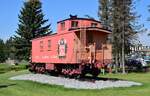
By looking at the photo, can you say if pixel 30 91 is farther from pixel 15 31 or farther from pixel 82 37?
pixel 15 31

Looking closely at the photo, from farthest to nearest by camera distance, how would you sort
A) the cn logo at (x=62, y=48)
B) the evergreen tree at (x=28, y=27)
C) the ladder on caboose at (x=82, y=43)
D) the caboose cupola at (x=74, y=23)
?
1. the evergreen tree at (x=28, y=27)
2. the caboose cupola at (x=74, y=23)
3. the cn logo at (x=62, y=48)
4. the ladder on caboose at (x=82, y=43)

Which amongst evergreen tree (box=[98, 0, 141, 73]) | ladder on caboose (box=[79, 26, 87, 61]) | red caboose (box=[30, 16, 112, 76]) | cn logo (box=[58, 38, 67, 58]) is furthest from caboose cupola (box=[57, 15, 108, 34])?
evergreen tree (box=[98, 0, 141, 73])

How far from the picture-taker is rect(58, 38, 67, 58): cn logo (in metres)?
29.2

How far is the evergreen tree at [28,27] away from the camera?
226ft

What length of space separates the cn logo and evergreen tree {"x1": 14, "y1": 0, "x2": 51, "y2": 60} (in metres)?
38.1

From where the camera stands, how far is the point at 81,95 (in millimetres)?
20359

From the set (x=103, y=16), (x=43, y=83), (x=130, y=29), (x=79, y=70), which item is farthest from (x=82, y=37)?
(x=103, y=16)

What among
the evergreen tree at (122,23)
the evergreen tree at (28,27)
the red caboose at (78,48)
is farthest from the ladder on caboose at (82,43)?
the evergreen tree at (28,27)

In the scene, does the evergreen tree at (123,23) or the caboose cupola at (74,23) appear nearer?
the caboose cupola at (74,23)

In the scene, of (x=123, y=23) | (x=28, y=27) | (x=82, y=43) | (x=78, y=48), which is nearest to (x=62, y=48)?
(x=78, y=48)

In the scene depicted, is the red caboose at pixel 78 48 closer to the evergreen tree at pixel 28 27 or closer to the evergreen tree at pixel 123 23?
the evergreen tree at pixel 123 23

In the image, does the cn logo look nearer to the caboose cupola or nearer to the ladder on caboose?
the caboose cupola

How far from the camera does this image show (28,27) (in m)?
69.8

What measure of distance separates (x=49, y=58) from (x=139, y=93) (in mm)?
13247
